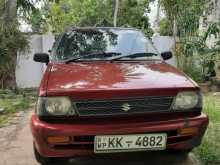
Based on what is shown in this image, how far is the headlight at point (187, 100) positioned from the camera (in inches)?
189

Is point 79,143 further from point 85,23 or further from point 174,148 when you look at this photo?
point 85,23

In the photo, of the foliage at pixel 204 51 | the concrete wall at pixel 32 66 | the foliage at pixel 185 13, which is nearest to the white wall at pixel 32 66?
the concrete wall at pixel 32 66

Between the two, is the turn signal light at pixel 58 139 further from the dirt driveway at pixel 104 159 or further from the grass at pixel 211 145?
the grass at pixel 211 145

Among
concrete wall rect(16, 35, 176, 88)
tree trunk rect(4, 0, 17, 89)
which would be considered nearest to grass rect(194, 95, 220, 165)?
tree trunk rect(4, 0, 17, 89)

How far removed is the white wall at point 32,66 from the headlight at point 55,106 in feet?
33.4

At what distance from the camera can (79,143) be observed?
15.3ft

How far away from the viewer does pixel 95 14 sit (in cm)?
2905

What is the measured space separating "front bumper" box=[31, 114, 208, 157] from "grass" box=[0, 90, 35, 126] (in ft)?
12.2

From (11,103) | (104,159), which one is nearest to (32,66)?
(11,103)

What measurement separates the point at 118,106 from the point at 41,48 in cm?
1058

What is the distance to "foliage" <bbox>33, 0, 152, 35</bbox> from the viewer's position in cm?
2741

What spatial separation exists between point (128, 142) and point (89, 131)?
40cm

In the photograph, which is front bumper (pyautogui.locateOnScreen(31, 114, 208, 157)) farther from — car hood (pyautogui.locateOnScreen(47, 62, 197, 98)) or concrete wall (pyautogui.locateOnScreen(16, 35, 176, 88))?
concrete wall (pyautogui.locateOnScreen(16, 35, 176, 88))

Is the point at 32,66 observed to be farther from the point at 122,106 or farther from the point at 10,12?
the point at 122,106
